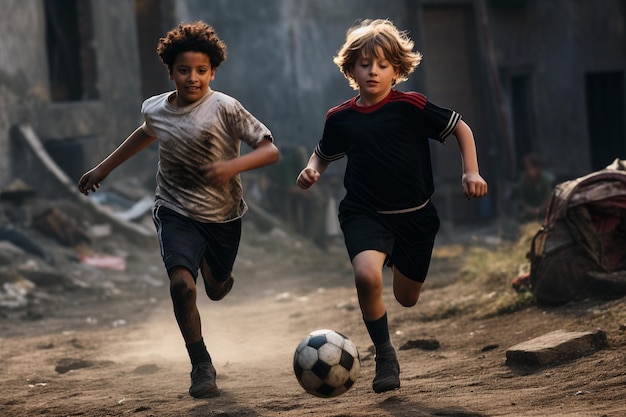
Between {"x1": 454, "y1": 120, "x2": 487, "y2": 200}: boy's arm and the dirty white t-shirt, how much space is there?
92cm

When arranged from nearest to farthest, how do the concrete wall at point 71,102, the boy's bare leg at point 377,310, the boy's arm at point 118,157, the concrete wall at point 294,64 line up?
the boy's bare leg at point 377,310
the boy's arm at point 118,157
the concrete wall at point 71,102
the concrete wall at point 294,64

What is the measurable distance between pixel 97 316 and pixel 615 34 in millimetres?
13603

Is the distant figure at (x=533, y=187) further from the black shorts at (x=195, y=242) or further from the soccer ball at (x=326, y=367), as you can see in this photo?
the soccer ball at (x=326, y=367)

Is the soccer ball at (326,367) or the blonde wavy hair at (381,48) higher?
the blonde wavy hair at (381,48)

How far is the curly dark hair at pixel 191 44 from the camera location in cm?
506

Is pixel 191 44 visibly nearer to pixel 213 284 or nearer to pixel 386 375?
pixel 213 284

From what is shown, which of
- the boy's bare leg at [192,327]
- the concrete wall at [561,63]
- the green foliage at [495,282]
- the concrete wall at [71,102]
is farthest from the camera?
the concrete wall at [561,63]

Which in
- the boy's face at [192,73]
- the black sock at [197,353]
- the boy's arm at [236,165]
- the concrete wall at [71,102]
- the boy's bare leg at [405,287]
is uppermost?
the concrete wall at [71,102]

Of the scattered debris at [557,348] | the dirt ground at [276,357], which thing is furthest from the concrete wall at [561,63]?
the scattered debris at [557,348]

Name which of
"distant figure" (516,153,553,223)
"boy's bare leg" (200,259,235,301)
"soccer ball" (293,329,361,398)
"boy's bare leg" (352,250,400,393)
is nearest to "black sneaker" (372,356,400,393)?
"boy's bare leg" (352,250,400,393)

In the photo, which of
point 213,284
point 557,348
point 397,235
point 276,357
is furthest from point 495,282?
point 397,235

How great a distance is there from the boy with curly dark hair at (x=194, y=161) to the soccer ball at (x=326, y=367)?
598 millimetres

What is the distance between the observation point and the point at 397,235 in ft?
16.2

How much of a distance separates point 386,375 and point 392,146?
1.04 meters
